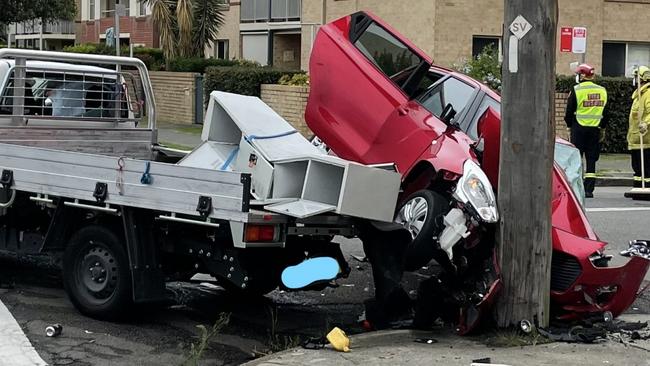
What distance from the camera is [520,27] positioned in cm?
589

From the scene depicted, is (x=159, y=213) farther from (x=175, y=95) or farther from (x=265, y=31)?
(x=265, y=31)

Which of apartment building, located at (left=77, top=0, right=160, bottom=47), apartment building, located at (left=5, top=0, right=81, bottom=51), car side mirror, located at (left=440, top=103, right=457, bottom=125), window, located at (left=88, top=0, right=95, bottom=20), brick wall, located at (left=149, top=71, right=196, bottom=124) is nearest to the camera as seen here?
car side mirror, located at (left=440, top=103, right=457, bottom=125)

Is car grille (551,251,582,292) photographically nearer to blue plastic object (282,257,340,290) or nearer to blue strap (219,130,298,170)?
blue plastic object (282,257,340,290)

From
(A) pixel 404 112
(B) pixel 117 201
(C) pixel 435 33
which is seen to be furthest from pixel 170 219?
(C) pixel 435 33

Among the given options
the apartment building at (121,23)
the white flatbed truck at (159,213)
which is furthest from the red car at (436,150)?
the apartment building at (121,23)

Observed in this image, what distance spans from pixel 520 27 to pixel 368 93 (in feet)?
6.04

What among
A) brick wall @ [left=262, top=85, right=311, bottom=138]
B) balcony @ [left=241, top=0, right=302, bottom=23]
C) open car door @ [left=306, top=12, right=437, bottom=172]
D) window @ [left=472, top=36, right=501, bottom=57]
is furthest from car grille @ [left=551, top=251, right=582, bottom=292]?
balcony @ [left=241, top=0, right=302, bottom=23]

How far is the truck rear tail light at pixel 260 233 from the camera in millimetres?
5805

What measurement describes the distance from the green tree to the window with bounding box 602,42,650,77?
20844mm

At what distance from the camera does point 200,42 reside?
33.5 meters

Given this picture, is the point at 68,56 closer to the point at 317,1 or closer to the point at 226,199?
the point at 226,199

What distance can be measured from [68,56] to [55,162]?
2.12 m

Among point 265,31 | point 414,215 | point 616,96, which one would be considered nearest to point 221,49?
point 265,31

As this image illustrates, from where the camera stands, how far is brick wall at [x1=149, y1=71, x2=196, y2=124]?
1102 inches
